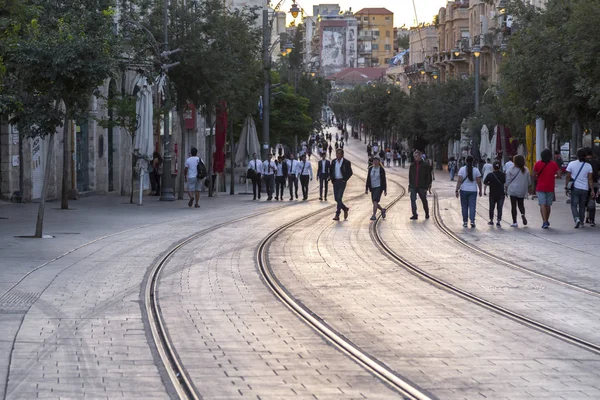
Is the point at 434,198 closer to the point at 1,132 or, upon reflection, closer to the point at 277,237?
the point at 1,132

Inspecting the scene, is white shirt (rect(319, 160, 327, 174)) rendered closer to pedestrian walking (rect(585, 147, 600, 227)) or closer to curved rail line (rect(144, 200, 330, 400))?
pedestrian walking (rect(585, 147, 600, 227))

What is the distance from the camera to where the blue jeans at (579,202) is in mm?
23000

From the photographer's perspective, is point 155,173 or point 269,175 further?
point 155,173

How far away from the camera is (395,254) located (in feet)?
57.7

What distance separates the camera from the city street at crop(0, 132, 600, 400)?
7863mm

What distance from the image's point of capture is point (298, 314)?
11133mm

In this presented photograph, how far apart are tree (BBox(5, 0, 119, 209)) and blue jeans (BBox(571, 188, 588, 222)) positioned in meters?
9.90

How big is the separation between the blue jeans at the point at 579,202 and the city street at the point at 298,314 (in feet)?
3.63

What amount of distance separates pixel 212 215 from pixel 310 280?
13932 millimetres

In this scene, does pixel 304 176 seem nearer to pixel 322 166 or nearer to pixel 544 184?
pixel 322 166

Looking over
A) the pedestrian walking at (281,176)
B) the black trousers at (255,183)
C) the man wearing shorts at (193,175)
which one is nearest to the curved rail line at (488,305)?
the man wearing shorts at (193,175)

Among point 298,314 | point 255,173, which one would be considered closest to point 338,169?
point 255,173

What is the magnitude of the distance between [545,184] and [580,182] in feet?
2.58

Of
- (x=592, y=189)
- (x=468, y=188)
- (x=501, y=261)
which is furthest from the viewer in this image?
(x=468, y=188)
